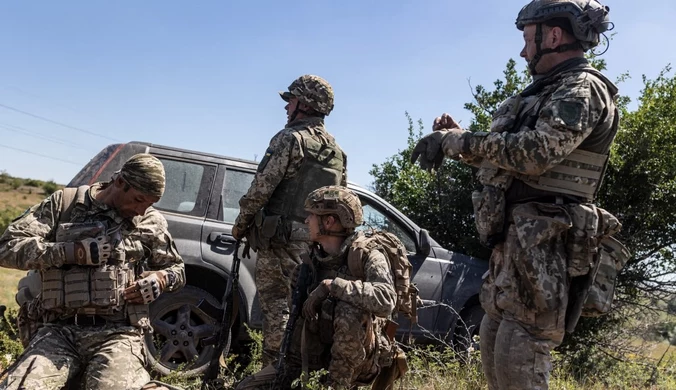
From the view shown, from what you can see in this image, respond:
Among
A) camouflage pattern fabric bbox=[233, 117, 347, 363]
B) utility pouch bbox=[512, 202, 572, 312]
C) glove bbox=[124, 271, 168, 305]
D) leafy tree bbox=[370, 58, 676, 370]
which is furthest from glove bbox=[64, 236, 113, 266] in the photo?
leafy tree bbox=[370, 58, 676, 370]

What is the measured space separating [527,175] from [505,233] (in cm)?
29

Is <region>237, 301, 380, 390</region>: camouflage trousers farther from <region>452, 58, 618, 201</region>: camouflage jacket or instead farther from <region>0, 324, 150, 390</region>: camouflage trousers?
<region>452, 58, 618, 201</region>: camouflage jacket

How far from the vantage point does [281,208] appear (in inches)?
187

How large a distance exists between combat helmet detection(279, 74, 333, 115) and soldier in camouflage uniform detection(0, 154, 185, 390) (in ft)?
5.47

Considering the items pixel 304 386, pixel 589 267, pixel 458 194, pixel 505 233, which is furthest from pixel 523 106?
pixel 458 194

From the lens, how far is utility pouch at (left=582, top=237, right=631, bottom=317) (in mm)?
3014

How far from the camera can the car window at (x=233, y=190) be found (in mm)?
5602

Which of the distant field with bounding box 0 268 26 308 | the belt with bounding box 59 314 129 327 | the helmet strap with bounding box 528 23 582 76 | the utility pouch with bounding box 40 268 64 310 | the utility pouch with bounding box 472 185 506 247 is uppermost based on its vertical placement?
the helmet strap with bounding box 528 23 582 76

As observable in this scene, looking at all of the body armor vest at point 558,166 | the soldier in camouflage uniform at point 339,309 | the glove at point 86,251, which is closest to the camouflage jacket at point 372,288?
the soldier in camouflage uniform at point 339,309

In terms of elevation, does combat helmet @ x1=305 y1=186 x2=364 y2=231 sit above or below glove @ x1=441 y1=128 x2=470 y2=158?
below

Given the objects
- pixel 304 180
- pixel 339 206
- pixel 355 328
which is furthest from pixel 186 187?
pixel 355 328

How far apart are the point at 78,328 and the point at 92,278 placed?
280 mm

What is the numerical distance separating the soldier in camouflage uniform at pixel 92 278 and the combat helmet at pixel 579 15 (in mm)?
2050

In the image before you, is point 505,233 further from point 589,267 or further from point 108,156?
point 108,156
